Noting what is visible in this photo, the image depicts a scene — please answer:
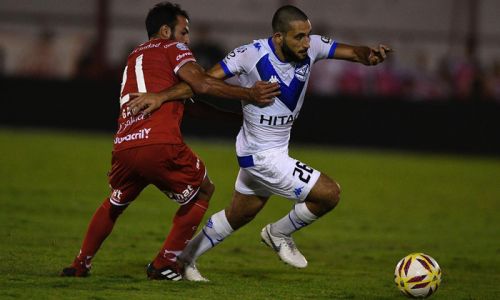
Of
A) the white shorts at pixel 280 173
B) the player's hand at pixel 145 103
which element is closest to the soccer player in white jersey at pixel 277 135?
the white shorts at pixel 280 173

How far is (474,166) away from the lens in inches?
752

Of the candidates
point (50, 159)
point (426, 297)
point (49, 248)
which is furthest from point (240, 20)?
point (426, 297)

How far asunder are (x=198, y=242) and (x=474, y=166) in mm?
12250

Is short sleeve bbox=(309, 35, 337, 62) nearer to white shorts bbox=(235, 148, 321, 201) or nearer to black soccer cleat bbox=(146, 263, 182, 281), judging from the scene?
white shorts bbox=(235, 148, 321, 201)

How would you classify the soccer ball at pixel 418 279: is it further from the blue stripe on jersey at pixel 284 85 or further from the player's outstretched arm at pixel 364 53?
the player's outstretched arm at pixel 364 53

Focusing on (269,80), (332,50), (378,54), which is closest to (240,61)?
(269,80)

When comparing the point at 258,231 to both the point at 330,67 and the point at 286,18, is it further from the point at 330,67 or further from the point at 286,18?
the point at 330,67

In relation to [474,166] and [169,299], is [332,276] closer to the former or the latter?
[169,299]

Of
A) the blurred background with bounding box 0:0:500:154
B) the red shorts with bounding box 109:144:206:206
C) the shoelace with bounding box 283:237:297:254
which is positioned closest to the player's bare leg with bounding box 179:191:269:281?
the shoelace with bounding box 283:237:297:254

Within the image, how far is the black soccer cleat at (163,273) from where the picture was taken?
7488 mm

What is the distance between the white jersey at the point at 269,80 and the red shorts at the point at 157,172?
1.87ft

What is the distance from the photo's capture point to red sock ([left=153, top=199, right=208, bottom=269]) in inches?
295

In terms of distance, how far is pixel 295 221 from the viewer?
25.8 ft

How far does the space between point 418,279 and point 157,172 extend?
2029 millimetres
